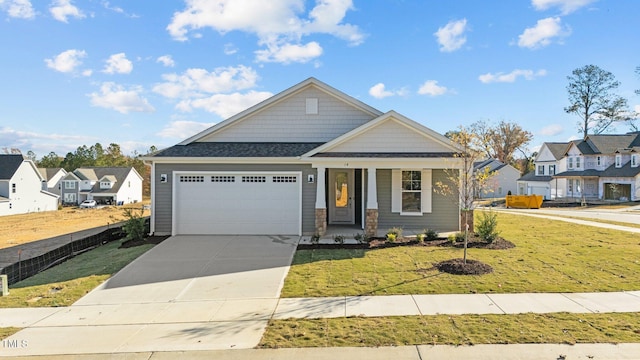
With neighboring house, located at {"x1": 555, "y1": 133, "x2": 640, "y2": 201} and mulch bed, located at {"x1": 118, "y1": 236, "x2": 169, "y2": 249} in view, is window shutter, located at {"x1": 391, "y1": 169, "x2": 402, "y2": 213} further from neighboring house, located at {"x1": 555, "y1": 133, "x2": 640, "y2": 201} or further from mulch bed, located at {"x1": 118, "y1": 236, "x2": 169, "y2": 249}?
neighboring house, located at {"x1": 555, "y1": 133, "x2": 640, "y2": 201}

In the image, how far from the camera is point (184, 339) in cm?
563

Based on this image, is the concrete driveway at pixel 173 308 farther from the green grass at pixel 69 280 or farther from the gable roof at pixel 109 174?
the gable roof at pixel 109 174

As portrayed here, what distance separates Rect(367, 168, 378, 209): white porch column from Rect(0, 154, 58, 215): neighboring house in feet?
163

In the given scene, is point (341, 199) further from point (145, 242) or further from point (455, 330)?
point (455, 330)

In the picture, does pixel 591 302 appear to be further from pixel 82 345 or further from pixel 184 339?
pixel 82 345

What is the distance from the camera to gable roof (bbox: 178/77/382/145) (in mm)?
15492

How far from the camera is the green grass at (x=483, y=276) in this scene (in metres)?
7.77

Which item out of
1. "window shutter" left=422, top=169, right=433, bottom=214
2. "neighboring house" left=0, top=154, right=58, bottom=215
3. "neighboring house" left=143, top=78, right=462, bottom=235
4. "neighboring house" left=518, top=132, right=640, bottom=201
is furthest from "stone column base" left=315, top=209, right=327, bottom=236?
"neighboring house" left=0, top=154, right=58, bottom=215

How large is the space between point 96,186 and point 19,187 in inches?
574

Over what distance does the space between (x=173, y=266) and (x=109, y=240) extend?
625cm

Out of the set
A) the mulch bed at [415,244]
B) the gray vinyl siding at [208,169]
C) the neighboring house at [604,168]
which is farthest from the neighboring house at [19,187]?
the neighboring house at [604,168]

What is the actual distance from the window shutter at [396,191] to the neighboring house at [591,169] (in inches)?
1194

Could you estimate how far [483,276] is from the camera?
27.9 feet

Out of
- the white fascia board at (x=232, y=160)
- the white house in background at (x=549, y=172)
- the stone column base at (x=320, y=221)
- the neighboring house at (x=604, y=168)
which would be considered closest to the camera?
the stone column base at (x=320, y=221)
